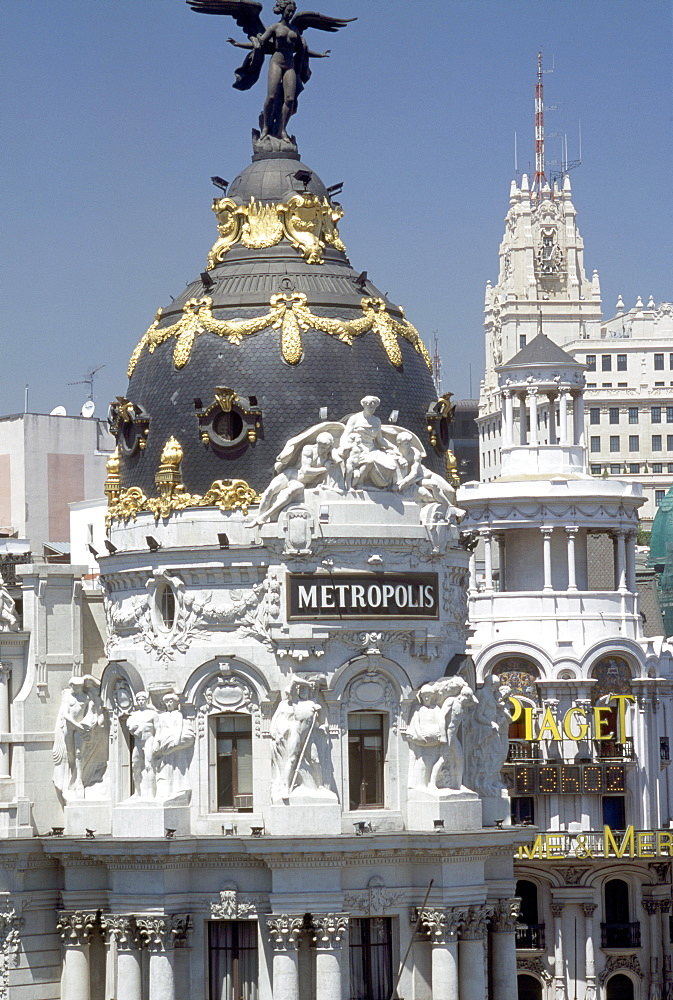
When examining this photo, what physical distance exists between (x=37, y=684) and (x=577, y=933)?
38.3 m

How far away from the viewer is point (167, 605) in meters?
75.9

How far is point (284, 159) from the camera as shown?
80562 mm

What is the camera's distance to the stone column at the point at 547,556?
364ft

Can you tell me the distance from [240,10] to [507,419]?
1668 inches

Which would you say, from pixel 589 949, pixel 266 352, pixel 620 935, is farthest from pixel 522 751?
pixel 266 352

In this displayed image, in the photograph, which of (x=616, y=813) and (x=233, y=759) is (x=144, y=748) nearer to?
(x=233, y=759)

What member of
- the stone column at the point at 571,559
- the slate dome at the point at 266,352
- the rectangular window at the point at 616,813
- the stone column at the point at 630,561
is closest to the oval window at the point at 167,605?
the slate dome at the point at 266,352

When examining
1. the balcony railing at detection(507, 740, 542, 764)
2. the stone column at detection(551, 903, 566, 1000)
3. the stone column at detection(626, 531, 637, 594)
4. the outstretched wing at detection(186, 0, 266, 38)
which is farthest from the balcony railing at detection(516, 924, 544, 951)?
the outstretched wing at detection(186, 0, 266, 38)

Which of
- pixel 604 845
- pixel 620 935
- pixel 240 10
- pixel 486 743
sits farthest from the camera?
pixel 620 935

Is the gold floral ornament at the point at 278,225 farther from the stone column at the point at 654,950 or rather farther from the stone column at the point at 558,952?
the stone column at the point at 654,950

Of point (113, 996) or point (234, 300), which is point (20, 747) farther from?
point (234, 300)

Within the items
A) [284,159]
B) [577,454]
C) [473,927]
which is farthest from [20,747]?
[577,454]

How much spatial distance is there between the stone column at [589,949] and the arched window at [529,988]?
6.69 feet

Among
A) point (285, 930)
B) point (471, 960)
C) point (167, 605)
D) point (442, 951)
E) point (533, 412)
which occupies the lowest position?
point (471, 960)
